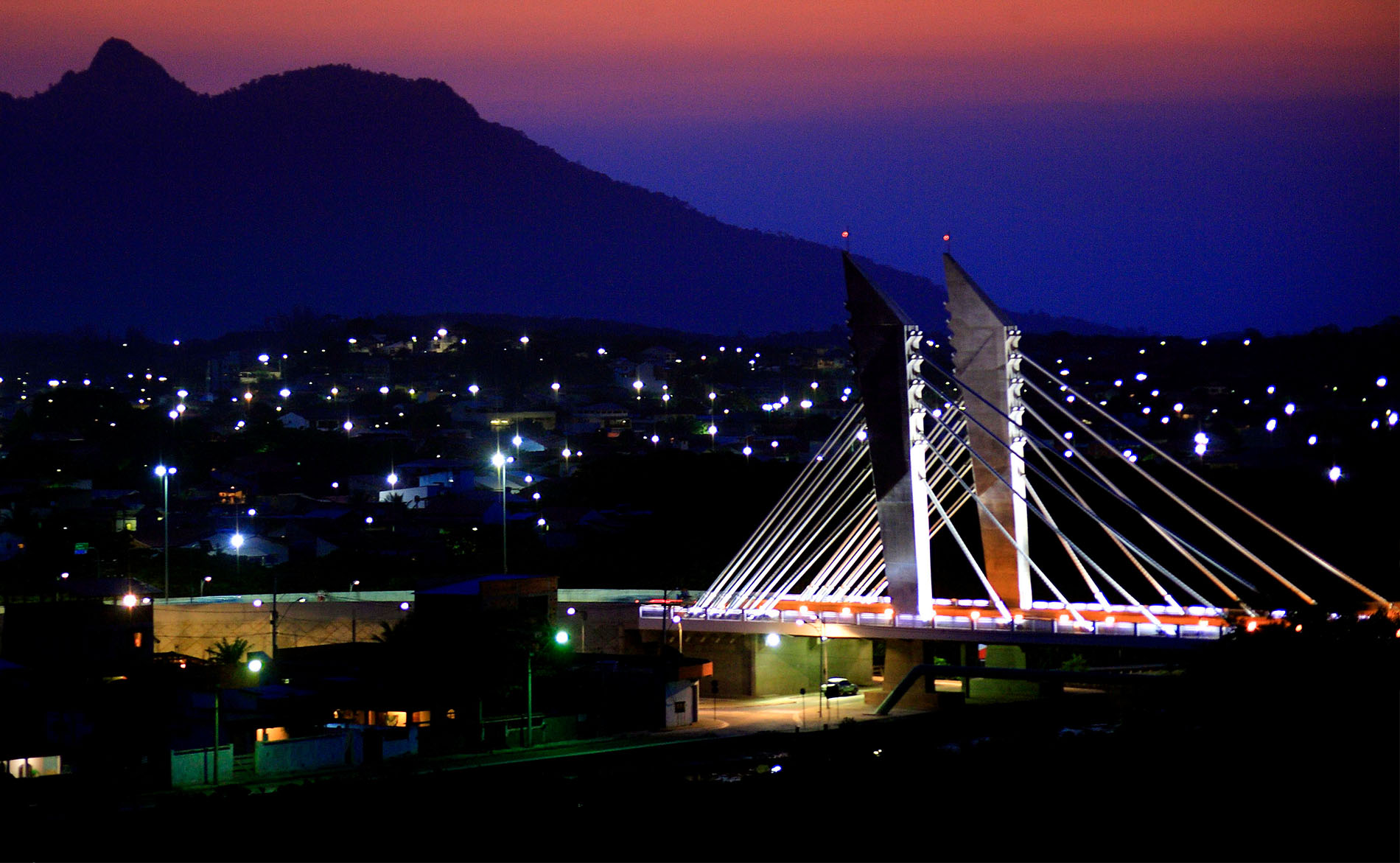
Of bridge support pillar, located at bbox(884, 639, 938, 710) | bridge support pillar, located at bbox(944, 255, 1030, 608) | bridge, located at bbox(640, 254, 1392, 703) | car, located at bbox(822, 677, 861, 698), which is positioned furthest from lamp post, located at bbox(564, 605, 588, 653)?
bridge support pillar, located at bbox(944, 255, 1030, 608)

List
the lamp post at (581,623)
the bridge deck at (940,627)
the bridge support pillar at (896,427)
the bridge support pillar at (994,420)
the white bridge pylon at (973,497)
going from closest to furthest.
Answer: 1. the bridge deck at (940,627)
2. the white bridge pylon at (973,497)
3. the bridge support pillar at (896,427)
4. the bridge support pillar at (994,420)
5. the lamp post at (581,623)

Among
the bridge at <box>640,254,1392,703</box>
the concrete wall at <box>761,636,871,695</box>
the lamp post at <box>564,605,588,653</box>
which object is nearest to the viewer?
the bridge at <box>640,254,1392,703</box>

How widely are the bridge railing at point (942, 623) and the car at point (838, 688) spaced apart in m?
1.28

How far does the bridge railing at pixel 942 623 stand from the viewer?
34281 mm

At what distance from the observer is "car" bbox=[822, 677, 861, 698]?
38.2m

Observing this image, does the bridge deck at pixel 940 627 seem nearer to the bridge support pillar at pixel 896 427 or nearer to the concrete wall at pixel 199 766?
the bridge support pillar at pixel 896 427

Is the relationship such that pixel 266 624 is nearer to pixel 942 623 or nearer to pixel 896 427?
pixel 896 427

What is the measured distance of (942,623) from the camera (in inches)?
1449

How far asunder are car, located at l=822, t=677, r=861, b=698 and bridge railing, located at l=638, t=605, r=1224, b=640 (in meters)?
1.28

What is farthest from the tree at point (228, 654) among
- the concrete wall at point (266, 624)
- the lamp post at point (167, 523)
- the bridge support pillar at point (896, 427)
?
the bridge support pillar at point (896, 427)

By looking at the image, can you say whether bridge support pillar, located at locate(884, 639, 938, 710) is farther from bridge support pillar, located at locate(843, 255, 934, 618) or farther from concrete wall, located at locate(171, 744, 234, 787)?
concrete wall, located at locate(171, 744, 234, 787)

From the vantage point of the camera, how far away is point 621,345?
16575 centimetres

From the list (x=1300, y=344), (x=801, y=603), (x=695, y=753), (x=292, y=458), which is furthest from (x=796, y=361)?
(x=695, y=753)

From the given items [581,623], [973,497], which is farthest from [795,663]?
[973,497]
